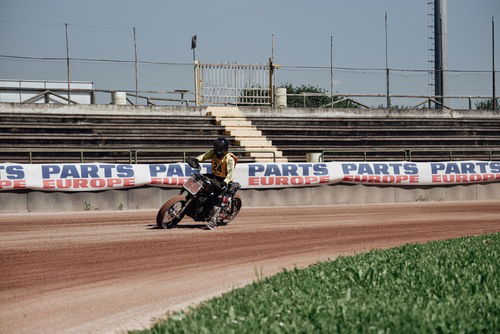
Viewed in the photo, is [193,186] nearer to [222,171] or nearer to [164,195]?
[222,171]

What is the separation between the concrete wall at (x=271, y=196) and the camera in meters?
21.2

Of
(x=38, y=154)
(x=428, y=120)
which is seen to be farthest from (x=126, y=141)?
(x=428, y=120)

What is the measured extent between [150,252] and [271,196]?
11397 millimetres

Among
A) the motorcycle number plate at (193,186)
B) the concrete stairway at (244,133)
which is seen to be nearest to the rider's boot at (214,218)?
the motorcycle number plate at (193,186)

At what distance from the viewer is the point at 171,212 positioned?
1572cm

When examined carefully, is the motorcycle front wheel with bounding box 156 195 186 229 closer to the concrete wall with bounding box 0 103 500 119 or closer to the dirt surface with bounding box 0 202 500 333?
the dirt surface with bounding box 0 202 500 333

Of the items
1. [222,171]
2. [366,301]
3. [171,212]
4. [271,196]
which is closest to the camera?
[366,301]

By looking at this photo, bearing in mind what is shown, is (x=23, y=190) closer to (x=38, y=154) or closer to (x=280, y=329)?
(x=38, y=154)

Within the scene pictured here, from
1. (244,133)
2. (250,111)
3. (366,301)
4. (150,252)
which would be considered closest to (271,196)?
(244,133)

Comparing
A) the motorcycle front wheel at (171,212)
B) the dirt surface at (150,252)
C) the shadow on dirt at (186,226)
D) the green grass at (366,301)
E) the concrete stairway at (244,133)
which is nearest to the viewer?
the green grass at (366,301)

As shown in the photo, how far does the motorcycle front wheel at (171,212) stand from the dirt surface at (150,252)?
0.88 feet

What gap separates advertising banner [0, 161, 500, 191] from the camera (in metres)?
21.3

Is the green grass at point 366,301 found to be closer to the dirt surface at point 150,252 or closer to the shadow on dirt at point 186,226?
the dirt surface at point 150,252

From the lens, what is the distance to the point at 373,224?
58.2ft
